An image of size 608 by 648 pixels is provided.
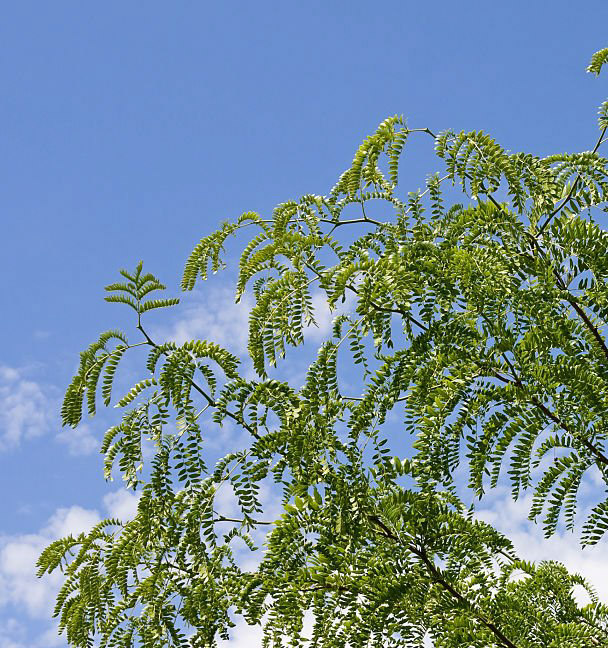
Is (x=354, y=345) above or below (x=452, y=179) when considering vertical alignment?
below

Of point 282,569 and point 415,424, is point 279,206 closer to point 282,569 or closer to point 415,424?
point 415,424

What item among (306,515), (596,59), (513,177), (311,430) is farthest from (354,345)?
(596,59)

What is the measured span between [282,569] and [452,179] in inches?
76.7

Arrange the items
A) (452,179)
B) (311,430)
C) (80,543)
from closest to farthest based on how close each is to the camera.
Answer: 1. (311,430)
2. (452,179)
3. (80,543)

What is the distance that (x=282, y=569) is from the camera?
3.59 m

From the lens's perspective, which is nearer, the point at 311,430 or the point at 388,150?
the point at 311,430

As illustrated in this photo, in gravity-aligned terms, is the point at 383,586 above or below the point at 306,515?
below

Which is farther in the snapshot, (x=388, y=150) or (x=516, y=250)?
(x=388, y=150)

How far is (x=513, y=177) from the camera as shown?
137 inches

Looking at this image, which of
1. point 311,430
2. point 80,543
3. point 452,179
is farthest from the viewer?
point 80,543

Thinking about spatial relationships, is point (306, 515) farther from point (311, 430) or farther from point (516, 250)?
point (516, 250)

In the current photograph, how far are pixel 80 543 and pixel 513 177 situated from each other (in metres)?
3.09

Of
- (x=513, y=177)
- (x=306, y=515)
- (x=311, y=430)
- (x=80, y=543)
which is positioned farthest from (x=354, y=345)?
(x=80, y=543)

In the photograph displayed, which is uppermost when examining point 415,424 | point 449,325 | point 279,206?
point 279,206
